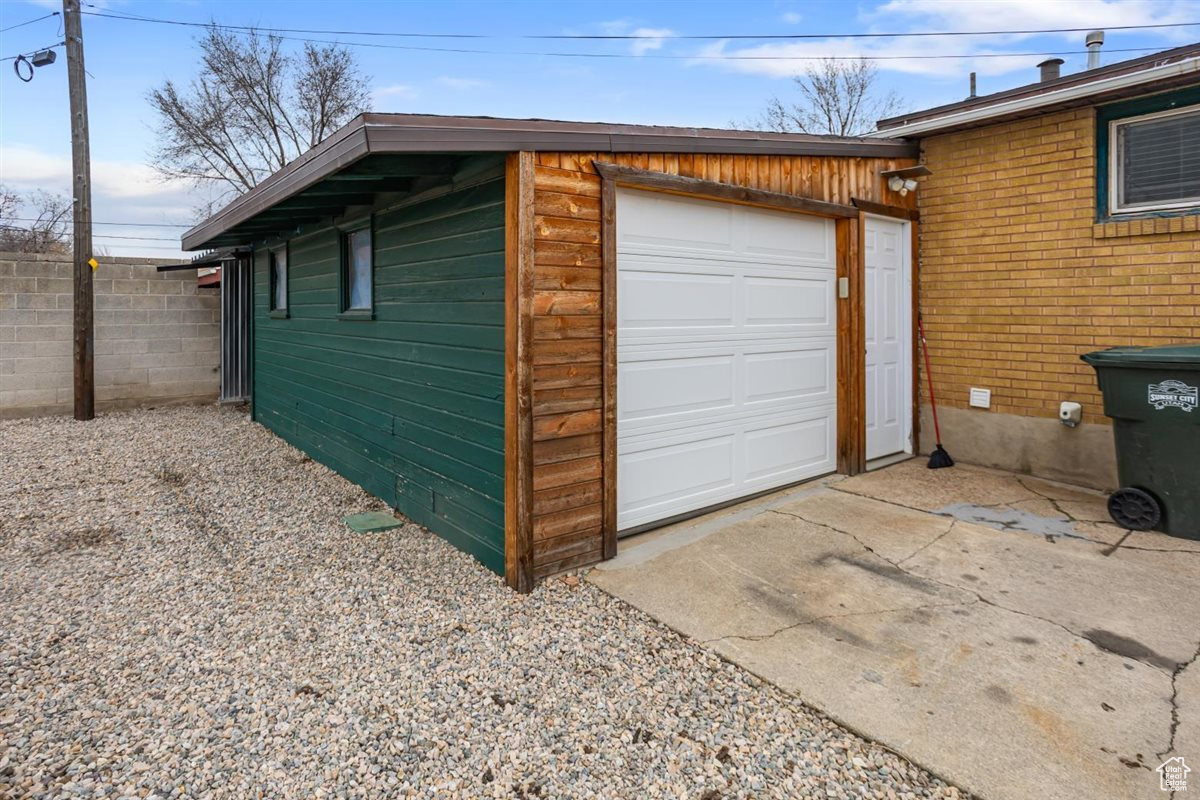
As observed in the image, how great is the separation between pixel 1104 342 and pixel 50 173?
73.4ft

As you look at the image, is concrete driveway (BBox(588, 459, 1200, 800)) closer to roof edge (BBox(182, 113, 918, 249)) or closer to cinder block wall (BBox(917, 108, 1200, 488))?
cinder block wall (BBox(917, 108, 1200, 488))

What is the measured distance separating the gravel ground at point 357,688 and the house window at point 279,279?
3875 mm

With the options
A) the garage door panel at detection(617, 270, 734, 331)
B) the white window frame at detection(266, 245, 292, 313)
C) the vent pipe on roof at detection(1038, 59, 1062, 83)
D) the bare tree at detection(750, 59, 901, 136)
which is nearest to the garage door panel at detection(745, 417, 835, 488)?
the garage door panel at detection(617, 270, 734, 331)

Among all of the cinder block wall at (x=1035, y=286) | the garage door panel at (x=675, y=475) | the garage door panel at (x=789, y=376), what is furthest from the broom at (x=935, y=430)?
the garage door panel at (x=675, y=475)

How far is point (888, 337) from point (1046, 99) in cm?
198

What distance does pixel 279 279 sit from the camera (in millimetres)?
8000

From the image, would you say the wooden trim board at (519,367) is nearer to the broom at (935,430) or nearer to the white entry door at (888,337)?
the white entry door at (888,337)

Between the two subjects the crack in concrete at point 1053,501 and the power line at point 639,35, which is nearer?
the crack in concrete at point 1053,501

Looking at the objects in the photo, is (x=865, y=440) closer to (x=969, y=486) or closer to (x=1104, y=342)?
(x=969, y=486)

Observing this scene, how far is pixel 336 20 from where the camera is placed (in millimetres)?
17062

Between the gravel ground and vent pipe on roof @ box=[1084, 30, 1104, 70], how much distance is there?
6665mm

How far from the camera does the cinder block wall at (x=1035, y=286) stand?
15.3 ft
